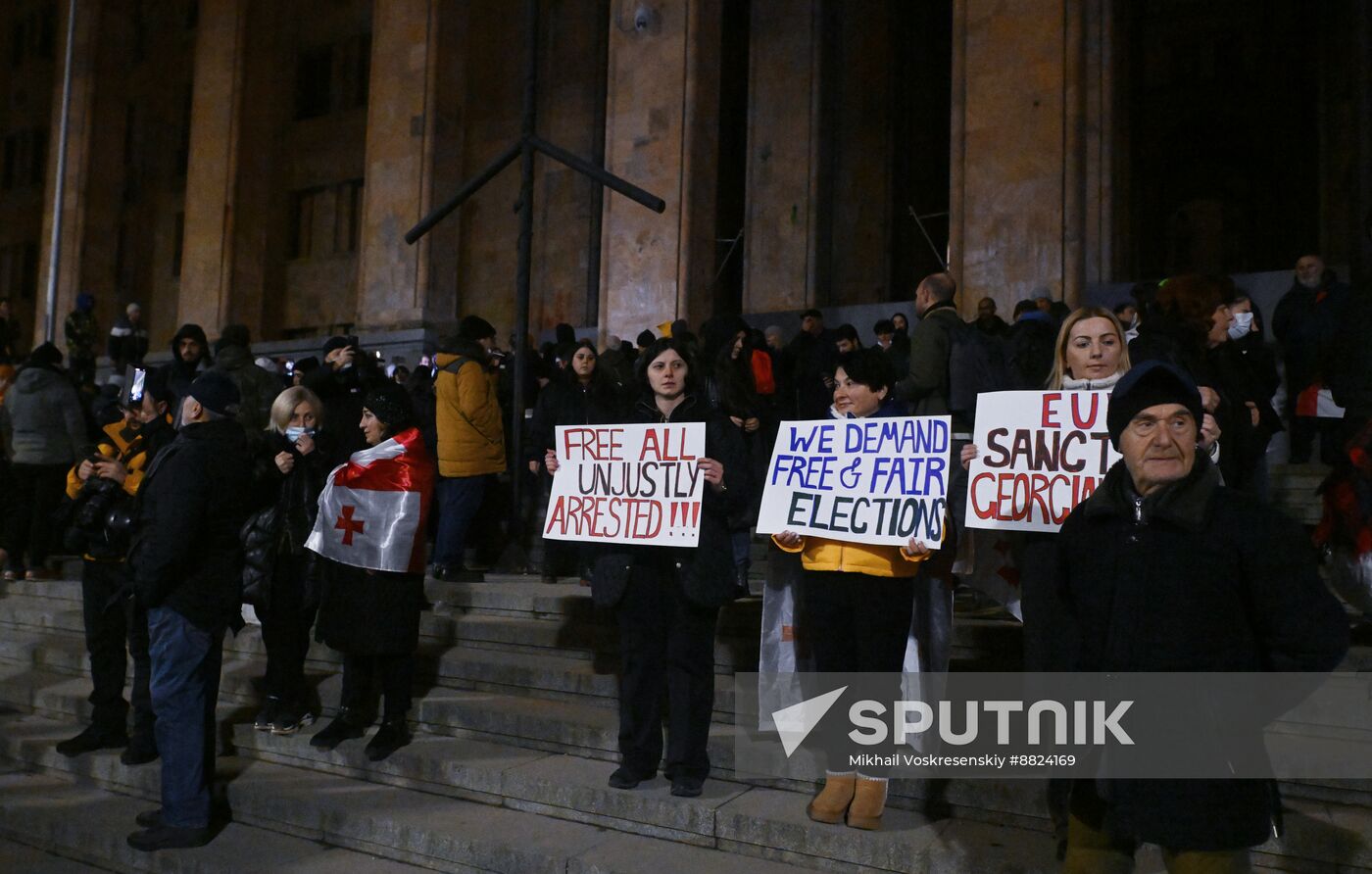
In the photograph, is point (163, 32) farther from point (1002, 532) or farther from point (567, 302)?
point (1002, 532)

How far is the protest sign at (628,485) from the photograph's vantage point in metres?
4.96

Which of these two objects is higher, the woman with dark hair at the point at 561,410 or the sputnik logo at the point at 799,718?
the woman with dark hair at the point at 561,410

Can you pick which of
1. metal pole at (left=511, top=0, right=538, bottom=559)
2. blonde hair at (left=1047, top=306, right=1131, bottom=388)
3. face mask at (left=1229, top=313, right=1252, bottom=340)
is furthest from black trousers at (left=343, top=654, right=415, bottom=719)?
face mask at (left=1229, top=313, right=1252, bottom=340)

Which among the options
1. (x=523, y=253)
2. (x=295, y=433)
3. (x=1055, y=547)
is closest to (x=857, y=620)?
(x=1055, y=547)

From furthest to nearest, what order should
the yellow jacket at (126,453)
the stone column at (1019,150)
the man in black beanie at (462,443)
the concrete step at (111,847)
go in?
the stone column at (1019,150) < the man in black beanie at (462,443) < the yellow jacket at (126,453) < the concrete step at (111,847)

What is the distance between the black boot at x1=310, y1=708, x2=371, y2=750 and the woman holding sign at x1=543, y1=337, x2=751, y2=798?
5.77 ft

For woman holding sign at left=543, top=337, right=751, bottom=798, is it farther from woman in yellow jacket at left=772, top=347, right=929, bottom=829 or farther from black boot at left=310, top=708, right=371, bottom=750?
black boot at left=310, top=708, right=371, bottom=750

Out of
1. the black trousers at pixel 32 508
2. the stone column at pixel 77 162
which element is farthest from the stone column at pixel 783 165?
the stone column at pixel 77 162

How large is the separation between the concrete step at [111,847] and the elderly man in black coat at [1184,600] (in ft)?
10.8

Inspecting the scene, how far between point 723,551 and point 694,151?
37.5ft

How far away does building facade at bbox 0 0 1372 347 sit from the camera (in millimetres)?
12961

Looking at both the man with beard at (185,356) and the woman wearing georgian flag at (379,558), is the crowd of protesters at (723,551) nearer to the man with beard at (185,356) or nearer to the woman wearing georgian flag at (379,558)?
the woman wearing georgian flag at (379,558)

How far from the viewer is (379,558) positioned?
18.4ft

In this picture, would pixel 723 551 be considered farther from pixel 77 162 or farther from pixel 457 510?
pixel 77 162
